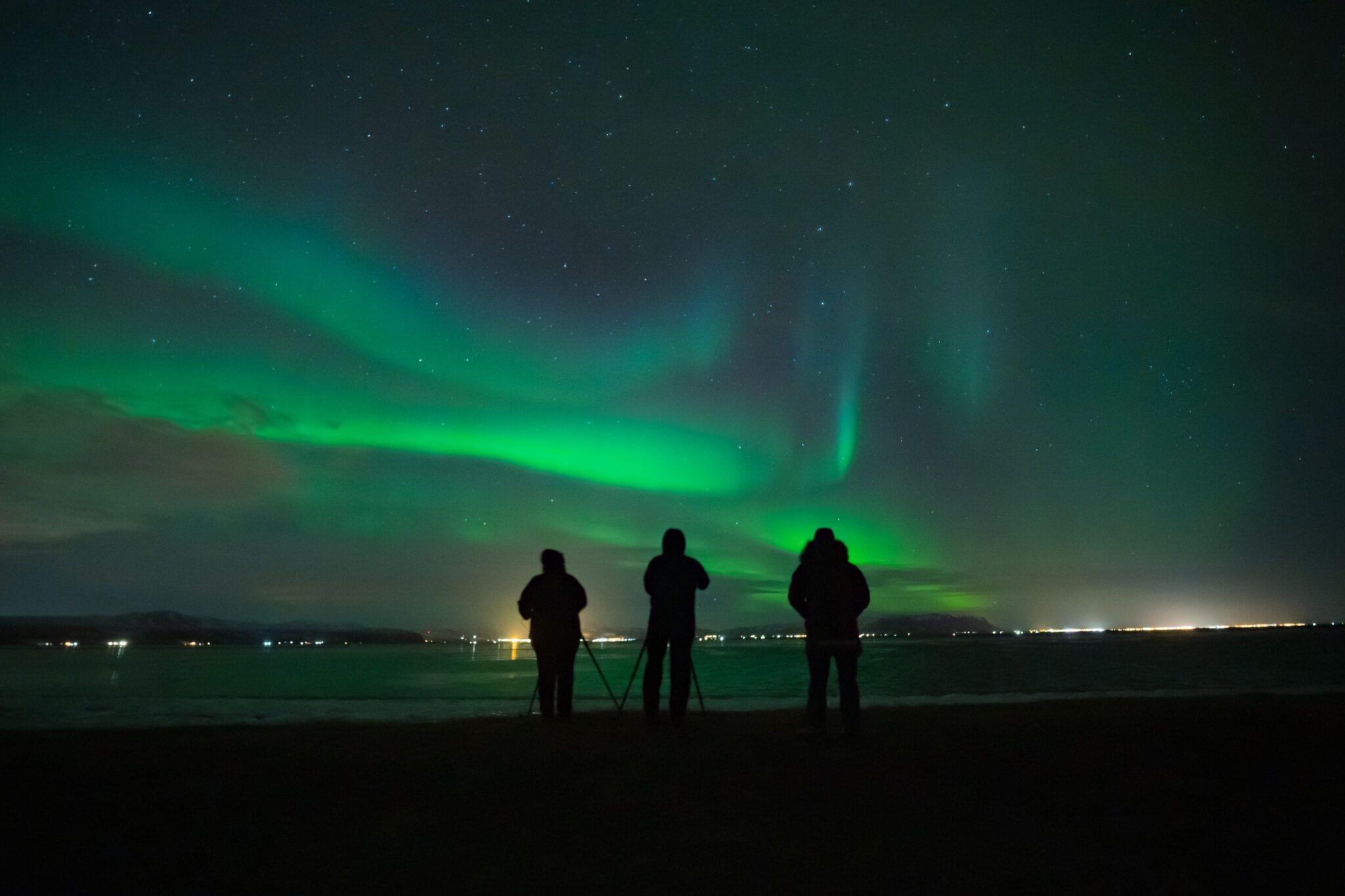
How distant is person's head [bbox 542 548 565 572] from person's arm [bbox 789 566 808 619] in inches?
134

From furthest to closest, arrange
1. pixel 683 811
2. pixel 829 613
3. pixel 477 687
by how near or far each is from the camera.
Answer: pixel 477 687, pixel 829 613, pixel 683 811

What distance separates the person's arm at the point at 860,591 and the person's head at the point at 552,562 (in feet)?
13.1

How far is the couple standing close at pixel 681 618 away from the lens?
8.47 metres

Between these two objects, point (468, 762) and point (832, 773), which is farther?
point (468, 762)

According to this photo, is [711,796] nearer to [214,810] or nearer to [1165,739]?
[214,810]

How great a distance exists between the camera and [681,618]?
979 cm

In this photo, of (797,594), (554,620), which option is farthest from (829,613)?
(554,620)

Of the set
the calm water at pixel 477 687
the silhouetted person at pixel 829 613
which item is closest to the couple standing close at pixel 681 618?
the silhouetted person at pixel 829 613

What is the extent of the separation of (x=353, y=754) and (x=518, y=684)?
67.1ft

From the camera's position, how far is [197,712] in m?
13.4

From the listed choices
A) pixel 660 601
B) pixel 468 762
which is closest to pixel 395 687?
pixel 660 601

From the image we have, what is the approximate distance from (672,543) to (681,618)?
90cm

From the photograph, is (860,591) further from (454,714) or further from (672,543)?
(454,714)

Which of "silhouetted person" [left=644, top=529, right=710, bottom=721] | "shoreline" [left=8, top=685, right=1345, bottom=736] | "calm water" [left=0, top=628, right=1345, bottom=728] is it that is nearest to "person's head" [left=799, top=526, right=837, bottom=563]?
"silhouetted person" [left=644, top=529, right=710, bottom=721]
